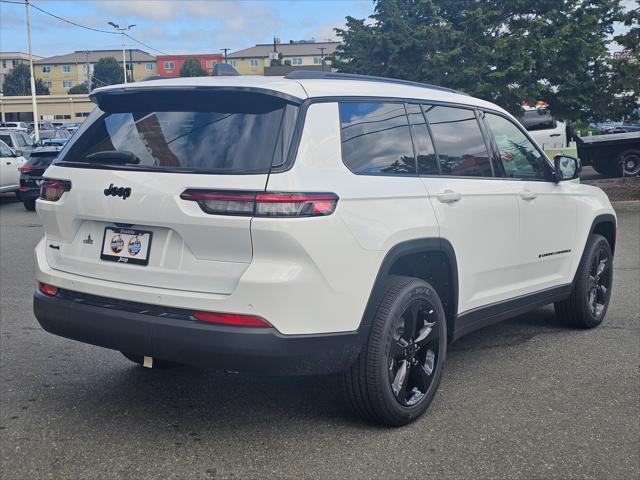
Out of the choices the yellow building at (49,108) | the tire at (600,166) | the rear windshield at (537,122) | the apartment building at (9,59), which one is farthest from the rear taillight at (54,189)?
the apartment building at (9,59)

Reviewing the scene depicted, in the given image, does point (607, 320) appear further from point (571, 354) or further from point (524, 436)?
point (524, 436)

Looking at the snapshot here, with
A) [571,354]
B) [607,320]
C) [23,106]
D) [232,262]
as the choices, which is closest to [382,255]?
[232,262]

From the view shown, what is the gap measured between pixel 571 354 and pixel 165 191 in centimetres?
336

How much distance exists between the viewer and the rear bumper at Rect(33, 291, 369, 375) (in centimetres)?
344

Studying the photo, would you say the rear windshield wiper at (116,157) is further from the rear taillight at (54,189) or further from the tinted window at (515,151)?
the tinted window at (515,151)

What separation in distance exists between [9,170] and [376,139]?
15.6 metres

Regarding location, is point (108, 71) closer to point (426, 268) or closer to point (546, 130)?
point (546, 130)

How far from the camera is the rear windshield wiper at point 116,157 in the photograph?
12.3 feet

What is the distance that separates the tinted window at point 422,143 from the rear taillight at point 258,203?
105cm

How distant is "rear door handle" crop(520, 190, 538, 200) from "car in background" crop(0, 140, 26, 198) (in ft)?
49.1

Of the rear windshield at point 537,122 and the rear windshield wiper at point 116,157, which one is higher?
the rear windshield wiper at point 116,157

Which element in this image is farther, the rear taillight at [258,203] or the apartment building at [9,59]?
the apartment building at [9,59]

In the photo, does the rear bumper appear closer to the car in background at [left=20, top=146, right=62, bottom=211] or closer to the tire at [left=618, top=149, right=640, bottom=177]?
the car in background at [left=20, top=146, right=62, bottom=211]

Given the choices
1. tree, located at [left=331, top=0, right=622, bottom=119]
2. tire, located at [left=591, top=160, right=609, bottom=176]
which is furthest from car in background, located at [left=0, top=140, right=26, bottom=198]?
tire, located at [left=591, top=160, right=609, bottom=176]
